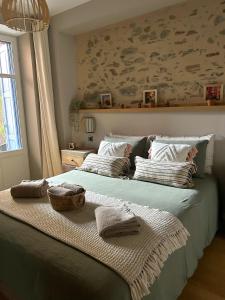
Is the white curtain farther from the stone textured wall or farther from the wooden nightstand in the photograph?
the stone textured wall

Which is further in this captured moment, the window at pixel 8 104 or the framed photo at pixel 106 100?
the window at pixel 8 104

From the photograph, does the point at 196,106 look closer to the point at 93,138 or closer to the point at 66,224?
the point at 93,138

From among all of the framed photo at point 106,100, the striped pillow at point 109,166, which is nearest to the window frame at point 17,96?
the framed photo at point 106,100

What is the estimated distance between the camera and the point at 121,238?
139 cm

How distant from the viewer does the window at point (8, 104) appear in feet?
12.0

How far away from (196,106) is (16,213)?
2002mm

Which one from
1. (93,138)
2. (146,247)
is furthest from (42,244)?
(93,138)

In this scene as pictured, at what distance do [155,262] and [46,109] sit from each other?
2824 millimetres

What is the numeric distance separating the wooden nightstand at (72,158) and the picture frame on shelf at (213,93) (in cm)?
161

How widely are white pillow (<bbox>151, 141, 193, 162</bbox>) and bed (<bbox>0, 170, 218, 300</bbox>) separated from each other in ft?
0.94

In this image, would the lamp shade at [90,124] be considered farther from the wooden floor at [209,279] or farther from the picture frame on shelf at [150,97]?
the wooden floor at [209,279]

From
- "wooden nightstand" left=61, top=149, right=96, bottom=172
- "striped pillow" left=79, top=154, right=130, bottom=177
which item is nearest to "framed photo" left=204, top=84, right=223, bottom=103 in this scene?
"striped pillow" left=79, top=154, right=130, bottom=177

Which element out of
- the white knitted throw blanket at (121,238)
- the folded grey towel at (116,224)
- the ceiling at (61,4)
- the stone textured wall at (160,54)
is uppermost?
the ceiling at (61,4)

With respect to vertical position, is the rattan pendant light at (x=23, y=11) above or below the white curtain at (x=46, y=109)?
above
